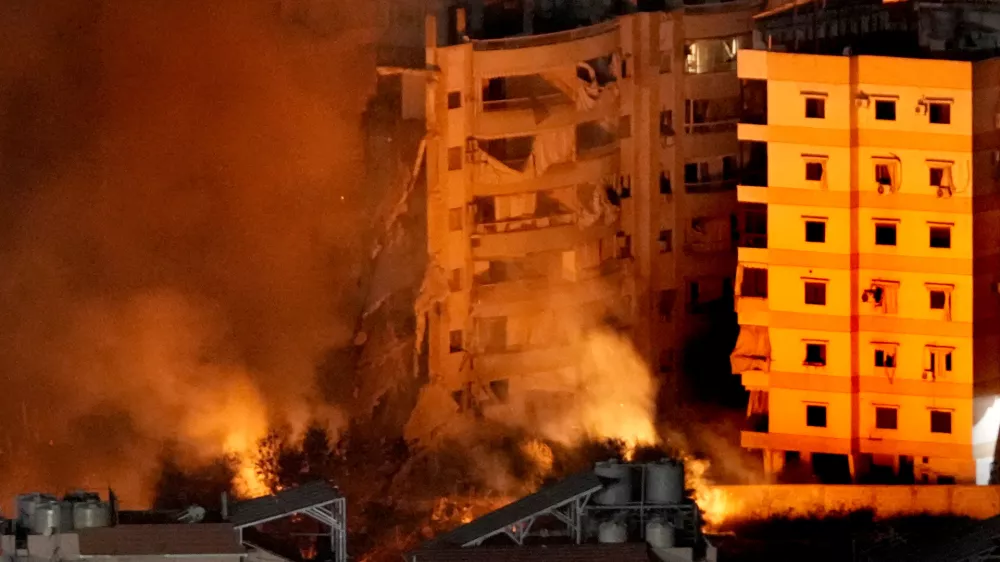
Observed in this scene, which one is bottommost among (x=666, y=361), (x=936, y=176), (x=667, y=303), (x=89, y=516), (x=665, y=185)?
(x=666, y=361)

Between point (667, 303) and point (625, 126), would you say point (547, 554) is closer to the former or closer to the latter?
point (667, 303)

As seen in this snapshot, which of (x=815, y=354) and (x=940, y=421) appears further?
(x=815, y=354)

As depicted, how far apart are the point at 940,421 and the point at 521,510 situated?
286 inches

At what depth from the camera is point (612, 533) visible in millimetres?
26375

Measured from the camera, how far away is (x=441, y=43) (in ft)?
119

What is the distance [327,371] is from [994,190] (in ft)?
26.9

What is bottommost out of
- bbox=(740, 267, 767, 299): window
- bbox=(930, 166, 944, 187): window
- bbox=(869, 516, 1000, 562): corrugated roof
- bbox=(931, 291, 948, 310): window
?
bbox=(869, 516, 1000, 562): corrugated roof

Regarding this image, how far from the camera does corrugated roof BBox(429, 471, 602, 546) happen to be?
26922 mm

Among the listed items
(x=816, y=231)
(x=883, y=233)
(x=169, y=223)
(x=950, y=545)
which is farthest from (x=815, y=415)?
(x=169, y=223)

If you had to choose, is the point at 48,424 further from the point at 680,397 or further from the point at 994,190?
the point at 994,190

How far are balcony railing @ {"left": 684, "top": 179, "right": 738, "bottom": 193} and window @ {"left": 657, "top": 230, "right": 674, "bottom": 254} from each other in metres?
0.56

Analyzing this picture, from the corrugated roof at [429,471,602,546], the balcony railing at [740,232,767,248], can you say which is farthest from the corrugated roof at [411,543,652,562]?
the balcony railing at [740,232,767,248]

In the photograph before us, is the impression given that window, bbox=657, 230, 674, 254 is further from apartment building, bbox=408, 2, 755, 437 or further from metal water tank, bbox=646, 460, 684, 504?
metal water tank, bbox=646, 460, 684, 504

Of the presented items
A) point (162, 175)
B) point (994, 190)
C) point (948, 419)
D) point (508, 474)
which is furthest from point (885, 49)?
point (162, 175)
